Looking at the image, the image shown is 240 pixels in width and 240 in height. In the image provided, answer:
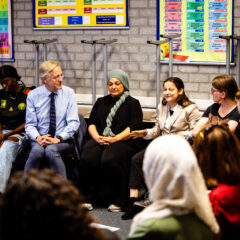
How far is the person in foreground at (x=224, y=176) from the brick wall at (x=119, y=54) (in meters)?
3.23

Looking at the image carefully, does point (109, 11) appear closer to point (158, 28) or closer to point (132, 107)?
point (158, 28)

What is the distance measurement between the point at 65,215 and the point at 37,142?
2.91m

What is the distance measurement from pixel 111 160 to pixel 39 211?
2724 millimetres

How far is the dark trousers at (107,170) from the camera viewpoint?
394 cm

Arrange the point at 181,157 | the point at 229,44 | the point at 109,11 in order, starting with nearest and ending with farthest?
1. the point at 181,157
2. the point at 229,44
3. the point at 109,11

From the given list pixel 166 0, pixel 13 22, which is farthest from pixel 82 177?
pixel 13 22

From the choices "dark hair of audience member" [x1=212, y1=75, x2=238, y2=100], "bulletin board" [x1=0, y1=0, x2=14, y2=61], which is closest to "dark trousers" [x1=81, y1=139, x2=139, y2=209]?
"dark hair of audience member" [x1=212, y1=75, x2=238, y2=100]

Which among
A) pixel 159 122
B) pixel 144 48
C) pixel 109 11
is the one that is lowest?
pixel 159 122

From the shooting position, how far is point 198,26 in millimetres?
5172

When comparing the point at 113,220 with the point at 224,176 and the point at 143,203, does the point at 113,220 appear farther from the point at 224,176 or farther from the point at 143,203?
the point at 224,176

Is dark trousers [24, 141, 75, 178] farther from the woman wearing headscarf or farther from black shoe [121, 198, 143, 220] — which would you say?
black shoe [121, 198, 143, 220]

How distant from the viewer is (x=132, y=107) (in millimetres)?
4137

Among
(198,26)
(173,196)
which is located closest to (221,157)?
(173,196)

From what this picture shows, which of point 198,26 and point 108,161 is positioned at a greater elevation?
point 198,26
